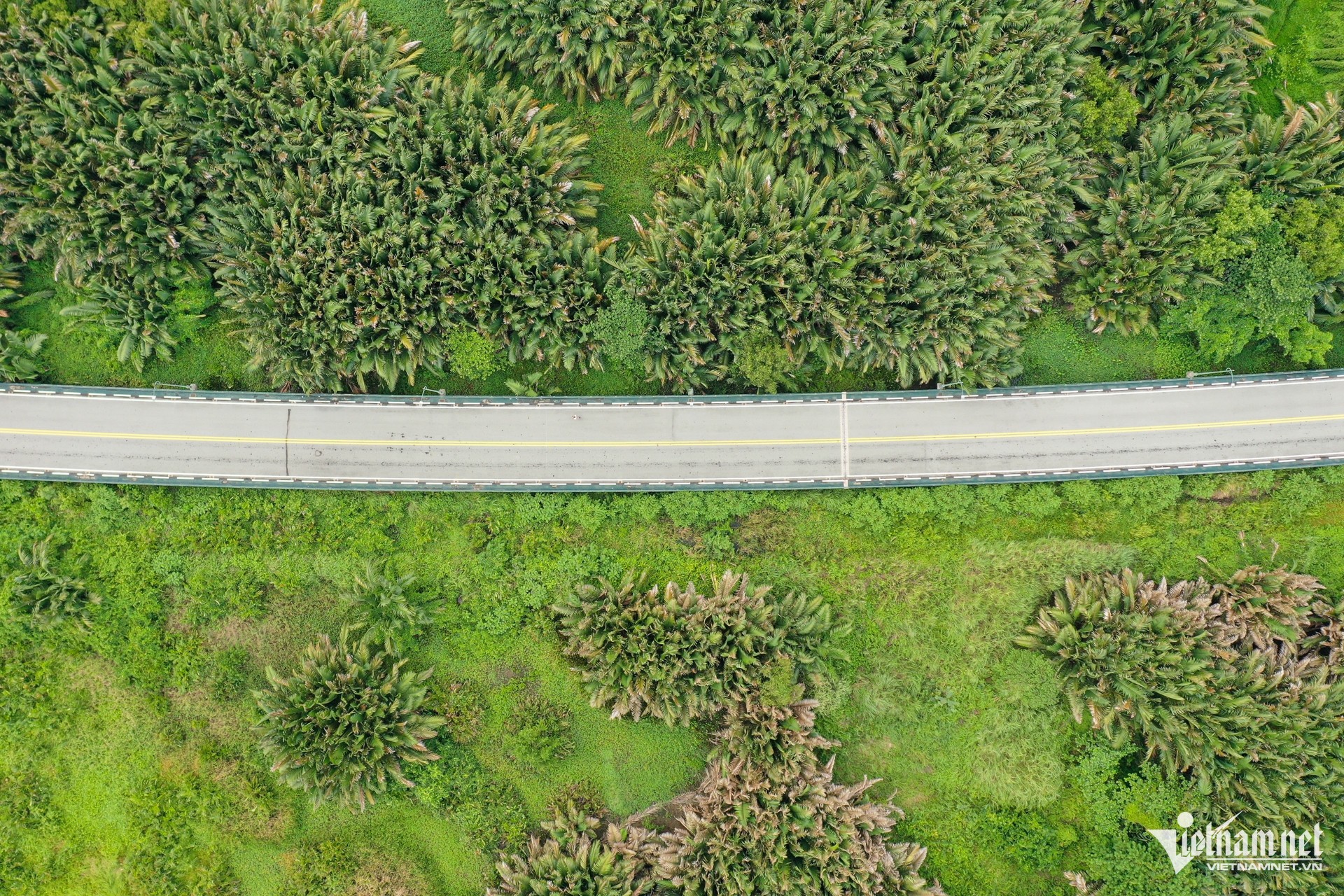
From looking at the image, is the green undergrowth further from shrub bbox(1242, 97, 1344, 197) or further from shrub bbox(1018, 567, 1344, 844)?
shrub bbox(1018, 567, 1344, 844)

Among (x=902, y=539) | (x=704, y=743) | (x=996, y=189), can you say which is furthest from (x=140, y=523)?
(x=996, y=189)

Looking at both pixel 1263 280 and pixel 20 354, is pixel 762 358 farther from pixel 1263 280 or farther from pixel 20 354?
pixel 20 354

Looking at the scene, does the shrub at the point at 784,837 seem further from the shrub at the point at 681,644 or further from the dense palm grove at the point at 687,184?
the dense palm grove at the point at 687,184

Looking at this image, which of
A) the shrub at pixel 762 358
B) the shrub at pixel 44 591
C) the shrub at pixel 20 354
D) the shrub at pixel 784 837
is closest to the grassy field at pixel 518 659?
the shrub at pixel 44 591

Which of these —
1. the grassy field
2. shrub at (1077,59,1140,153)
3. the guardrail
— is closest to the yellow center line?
the guardrail

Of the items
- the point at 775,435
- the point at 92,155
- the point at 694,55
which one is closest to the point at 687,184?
the point at 694,55
